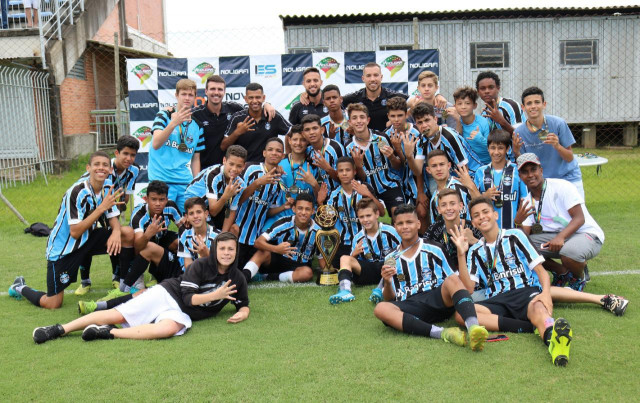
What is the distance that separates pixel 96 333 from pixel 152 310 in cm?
40

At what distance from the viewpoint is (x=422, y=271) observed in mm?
4367

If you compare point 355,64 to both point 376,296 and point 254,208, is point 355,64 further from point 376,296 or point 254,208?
point 376,296

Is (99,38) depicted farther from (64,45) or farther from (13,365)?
(13,365)

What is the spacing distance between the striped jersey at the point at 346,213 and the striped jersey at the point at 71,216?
213cm

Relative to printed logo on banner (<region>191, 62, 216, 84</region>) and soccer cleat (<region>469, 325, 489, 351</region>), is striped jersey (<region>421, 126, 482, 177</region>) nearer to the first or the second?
soccer cleat (<region>469, 325, 489, 351</region>)

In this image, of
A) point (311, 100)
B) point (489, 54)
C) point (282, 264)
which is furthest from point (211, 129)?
point (489, 54)

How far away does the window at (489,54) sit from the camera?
16.4 metres

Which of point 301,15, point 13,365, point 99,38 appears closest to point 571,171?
point 13,365

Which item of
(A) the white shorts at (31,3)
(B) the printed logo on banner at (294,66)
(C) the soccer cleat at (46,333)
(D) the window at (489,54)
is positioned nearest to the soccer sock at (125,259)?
(C) the soccer cleat at (46,333)

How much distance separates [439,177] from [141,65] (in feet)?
18.2

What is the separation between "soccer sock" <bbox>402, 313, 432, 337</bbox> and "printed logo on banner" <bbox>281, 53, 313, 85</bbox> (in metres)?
5.80

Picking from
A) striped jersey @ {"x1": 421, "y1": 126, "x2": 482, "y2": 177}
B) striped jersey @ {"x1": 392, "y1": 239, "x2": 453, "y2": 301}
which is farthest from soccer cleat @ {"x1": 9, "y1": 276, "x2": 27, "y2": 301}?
striped jersey @ {"x1": 421, "y1": 126, "x2": 482, "y2": 177}

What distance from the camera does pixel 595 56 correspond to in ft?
54.7

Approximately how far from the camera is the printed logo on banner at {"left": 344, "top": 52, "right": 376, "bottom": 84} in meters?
9.03
